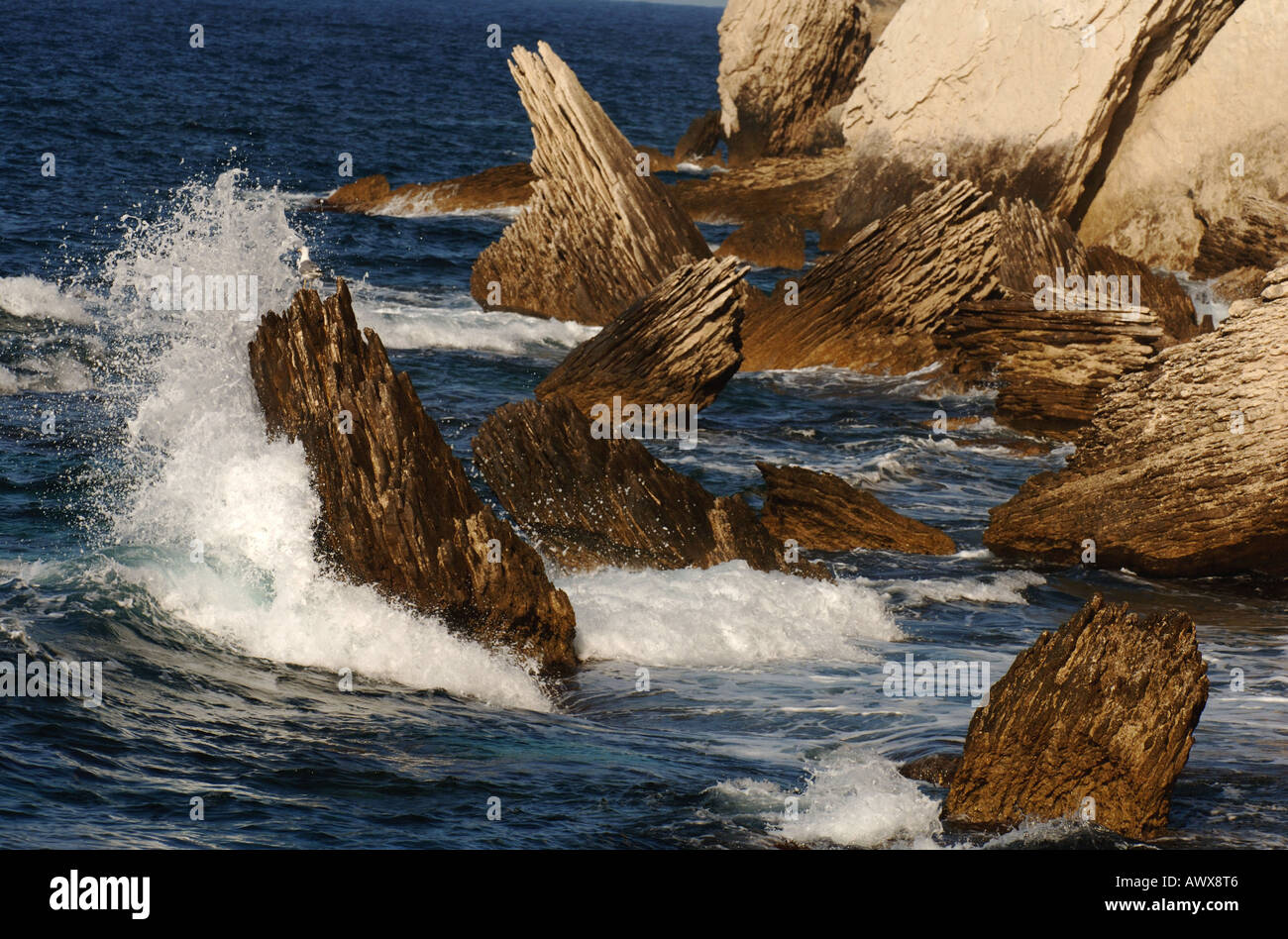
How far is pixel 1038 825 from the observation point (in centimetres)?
847

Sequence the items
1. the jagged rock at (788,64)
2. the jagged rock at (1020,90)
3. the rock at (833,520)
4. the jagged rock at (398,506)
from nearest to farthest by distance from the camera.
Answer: the jagged rock at (398,506), the rock at (833,520), the jagged rock at (1020,90), the jagged rock at (788,64)

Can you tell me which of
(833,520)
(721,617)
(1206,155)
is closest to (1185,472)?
(833,520)

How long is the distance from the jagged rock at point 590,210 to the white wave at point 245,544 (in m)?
10.1

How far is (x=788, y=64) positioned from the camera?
145ft

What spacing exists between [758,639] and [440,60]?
265 ft

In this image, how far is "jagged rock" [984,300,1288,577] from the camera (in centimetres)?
1392

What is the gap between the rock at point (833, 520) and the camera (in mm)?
15289

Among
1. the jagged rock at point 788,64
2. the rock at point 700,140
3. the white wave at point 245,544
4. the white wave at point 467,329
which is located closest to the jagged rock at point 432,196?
the jagged rock at point 788,64

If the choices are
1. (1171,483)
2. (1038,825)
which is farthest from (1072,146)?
(1038,825)

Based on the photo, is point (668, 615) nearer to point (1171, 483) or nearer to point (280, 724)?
point (280, 724)

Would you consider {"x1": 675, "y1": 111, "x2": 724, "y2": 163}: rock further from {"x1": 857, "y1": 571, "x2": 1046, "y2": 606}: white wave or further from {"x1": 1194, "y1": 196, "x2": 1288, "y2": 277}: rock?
{"x1": 857, "y1": 571, "x2": 1046, "y2": 606}: white wave

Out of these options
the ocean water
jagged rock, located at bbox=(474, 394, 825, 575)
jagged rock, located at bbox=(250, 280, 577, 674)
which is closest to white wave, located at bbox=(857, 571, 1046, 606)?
the ocean water

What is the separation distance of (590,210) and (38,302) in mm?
8522

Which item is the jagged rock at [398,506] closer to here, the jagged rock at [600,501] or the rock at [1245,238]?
the jagged rock at [600,501]
